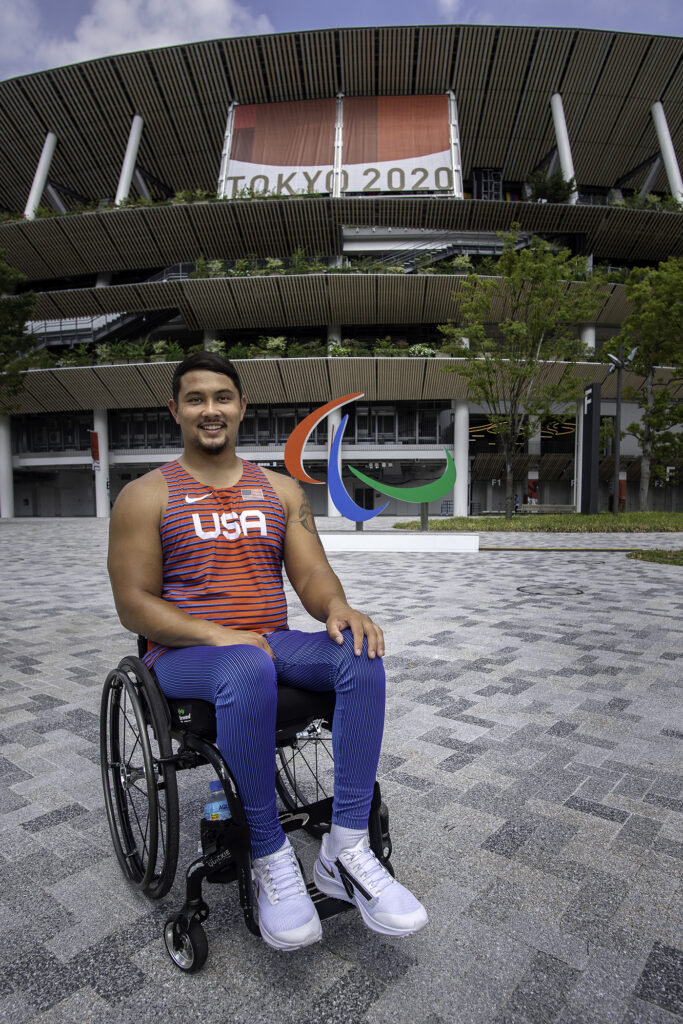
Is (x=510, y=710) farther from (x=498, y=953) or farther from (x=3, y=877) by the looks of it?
(x=3, y=877)

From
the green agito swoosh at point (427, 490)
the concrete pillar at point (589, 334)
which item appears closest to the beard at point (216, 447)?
the green agito swoosh at point (427, 490)

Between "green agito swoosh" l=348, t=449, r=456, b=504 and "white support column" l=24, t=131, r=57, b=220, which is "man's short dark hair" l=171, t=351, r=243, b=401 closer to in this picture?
"green agito swoosh" l=348, t=449, r=456, b=504

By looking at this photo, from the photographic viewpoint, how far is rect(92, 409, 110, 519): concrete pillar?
3356 centimetres

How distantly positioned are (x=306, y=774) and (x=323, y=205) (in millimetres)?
29730

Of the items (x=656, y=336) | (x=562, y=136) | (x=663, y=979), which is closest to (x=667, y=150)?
(x=562, y=136)

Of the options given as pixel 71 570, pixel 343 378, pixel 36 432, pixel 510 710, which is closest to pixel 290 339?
pixel 343 378

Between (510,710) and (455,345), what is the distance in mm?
20887

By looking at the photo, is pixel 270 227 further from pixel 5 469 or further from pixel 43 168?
pixel 5 469

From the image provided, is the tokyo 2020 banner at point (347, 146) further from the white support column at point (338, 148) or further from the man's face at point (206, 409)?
the man's face at point (206, 409)

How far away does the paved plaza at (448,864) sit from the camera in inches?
66.1

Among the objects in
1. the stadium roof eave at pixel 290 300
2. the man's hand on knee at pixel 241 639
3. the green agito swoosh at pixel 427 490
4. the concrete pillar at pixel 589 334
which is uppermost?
the stadium roof eave at pixel 290 300

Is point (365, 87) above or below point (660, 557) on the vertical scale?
above

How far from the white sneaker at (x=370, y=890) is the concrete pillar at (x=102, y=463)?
34.4 meters

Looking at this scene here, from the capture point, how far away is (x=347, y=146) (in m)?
30.2
